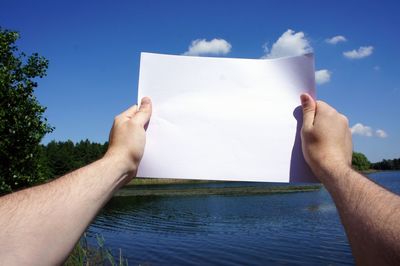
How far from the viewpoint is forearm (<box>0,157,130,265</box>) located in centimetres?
105

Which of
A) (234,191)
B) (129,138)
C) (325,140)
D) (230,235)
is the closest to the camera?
(325,140)

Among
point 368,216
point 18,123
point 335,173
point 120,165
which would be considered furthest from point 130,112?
point 18,123

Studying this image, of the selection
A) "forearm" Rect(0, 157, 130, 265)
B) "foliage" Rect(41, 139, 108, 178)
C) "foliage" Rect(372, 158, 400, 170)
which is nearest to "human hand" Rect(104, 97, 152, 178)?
"forearm" Rect(0, 157, 130, 265)

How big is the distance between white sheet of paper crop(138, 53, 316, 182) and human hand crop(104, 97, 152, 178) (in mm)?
73

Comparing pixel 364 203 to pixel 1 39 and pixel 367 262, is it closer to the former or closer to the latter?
pixel 367 262

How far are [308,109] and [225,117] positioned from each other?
0.39 m

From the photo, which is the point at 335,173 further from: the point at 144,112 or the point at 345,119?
the point at 144,112

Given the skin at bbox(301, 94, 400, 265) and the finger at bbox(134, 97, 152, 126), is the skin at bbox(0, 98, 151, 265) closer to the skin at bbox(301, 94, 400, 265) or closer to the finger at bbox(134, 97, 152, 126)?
the finger at bbox(134, 97, 152, 126)

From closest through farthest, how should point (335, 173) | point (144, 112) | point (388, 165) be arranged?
point (335, 173) → point (144, 112) → point (388, 165)

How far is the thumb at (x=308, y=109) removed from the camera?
155cm

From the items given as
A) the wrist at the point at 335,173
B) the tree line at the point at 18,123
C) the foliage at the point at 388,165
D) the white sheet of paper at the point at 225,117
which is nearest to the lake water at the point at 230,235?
the tree line at the point at 18,123

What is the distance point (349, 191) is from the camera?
Result: 116cm

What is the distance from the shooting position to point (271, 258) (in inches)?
587

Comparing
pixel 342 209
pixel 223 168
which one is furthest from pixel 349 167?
pixel 223 168
